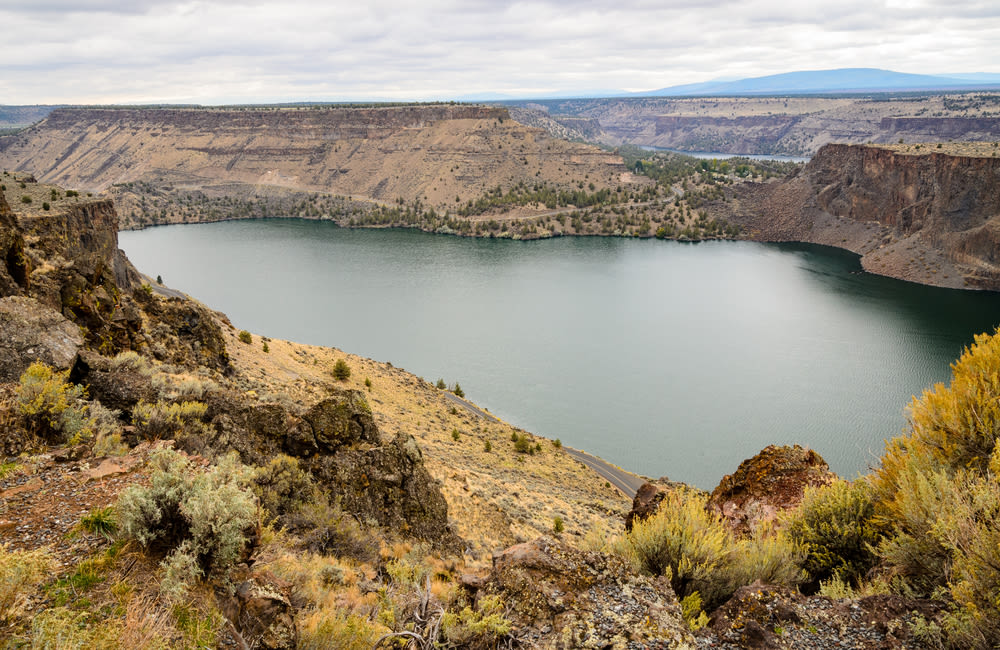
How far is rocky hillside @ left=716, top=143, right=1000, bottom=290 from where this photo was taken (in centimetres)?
7181

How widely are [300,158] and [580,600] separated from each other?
6608 inches

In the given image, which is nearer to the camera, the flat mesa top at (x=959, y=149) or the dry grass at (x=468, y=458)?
the dry grass at (x=468, y=458)

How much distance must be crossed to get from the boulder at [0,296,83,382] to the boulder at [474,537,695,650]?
8.89m

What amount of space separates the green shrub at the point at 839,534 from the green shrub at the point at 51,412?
38.7ft

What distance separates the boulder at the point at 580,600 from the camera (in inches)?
283

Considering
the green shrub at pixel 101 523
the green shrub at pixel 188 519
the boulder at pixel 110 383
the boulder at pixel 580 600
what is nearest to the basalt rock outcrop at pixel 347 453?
the boulder at pixel 110 383

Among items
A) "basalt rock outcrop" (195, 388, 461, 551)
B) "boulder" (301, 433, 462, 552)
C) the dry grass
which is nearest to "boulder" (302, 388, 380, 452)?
"basalt rock outcrop" (195, 388, 461, 551)

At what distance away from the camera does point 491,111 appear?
506 feet

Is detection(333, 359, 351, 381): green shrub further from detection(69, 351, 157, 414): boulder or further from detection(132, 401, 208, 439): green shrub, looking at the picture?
detection(132, 401, 208, 439): green shrub

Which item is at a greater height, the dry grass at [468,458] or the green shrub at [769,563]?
the green shrub at [769,563]

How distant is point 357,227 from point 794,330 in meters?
89.3

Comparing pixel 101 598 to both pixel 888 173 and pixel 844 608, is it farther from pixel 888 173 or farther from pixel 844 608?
pixel 888 173

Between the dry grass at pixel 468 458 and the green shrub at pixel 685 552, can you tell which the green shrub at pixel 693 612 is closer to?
the green shrub at pixel 685 552

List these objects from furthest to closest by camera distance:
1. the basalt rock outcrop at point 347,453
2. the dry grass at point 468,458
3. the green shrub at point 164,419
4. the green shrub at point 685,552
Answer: the dry grass at point 468,458
the basalt rock outcrop at point 347,453
the green shrub at point 164,419
the green shrub at point 685,552
